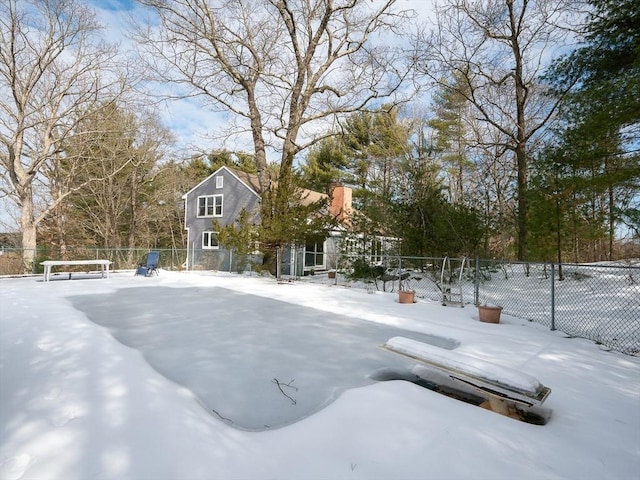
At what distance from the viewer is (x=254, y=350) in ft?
13.5

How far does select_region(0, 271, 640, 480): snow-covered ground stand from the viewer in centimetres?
193

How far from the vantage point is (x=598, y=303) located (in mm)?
7387

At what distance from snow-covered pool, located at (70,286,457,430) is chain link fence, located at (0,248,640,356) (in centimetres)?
295

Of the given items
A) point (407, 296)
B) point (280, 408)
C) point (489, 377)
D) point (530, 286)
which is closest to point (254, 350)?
point (280, 408)

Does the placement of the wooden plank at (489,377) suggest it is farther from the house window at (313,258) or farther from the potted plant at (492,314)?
the house window at (313,258)

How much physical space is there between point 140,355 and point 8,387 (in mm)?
1132

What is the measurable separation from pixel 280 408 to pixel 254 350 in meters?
1.53

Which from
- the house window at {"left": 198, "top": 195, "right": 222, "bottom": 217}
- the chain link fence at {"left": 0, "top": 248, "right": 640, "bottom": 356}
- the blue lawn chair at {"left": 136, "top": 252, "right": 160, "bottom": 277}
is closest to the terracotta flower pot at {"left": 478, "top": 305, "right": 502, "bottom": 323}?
the chain link fence at {"left": 0, "top": 248, "right": 640, "bottom": 356}

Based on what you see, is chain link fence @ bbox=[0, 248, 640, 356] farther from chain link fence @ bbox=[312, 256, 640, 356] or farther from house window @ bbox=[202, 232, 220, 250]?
house window @ bbox=[202, 232, 220, 250]

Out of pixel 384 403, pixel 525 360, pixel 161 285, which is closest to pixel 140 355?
pixel 384 403

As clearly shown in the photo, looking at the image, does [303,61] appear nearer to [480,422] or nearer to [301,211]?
[301,211]

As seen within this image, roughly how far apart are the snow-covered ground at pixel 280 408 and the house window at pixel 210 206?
1494 cm

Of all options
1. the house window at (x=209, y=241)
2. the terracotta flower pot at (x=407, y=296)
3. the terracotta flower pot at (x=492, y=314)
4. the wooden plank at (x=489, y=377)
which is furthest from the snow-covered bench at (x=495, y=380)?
the house window at (x=209, y=241)

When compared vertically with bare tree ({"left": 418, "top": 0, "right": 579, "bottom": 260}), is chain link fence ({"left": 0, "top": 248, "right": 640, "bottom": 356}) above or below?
below
